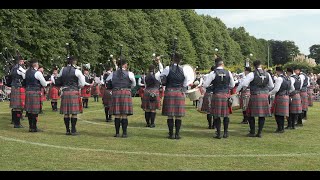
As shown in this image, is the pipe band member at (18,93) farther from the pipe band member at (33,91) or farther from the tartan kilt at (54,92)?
the tartan kilt at (54,92)

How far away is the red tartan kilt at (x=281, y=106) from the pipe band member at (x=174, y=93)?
289cm

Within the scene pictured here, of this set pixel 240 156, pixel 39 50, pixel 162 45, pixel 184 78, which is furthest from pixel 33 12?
pixel 240 156

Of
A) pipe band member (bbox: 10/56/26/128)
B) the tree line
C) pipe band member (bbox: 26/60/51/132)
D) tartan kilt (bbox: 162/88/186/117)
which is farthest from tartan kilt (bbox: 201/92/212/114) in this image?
the tree line

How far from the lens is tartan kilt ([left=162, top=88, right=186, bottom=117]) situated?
10.7 m

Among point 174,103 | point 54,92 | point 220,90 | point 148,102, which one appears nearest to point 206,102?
point 220,90

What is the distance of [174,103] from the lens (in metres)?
10.8

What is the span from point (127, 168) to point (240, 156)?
232 cm

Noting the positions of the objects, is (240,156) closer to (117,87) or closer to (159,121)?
(117,87)

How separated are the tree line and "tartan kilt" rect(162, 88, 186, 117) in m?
20.3

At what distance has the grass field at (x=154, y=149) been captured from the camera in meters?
7.63

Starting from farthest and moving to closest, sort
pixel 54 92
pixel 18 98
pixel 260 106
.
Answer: pixel 54 92 < pixel 18 98 < pixel 260 106

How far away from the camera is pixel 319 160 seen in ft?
26.7

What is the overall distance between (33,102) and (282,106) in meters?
6.35

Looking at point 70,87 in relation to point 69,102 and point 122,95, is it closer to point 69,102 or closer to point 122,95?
point 69,102
